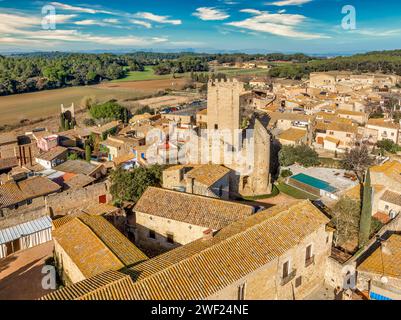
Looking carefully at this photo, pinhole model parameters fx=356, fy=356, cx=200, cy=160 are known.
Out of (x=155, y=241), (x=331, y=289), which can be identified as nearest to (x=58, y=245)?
(x=155, y=241)

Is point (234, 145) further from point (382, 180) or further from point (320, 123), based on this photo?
point (320, 123)

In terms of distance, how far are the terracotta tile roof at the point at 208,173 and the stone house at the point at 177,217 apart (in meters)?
3.40

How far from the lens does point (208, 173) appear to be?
22.7 metres

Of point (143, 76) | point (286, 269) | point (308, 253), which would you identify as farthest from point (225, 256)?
point (143, 76)

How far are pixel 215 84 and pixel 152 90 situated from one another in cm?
5663

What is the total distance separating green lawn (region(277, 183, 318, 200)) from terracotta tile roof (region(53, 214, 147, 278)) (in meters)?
15.0

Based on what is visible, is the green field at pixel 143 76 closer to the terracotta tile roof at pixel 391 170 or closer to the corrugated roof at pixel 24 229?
the terracotta tile roof at pixel 391 170

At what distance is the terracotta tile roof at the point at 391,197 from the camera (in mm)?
22062

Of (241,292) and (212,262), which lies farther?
(241,292)

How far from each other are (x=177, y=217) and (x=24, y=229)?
9113 mm

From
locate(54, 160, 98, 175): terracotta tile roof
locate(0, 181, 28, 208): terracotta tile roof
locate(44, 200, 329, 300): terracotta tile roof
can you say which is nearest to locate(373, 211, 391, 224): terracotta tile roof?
locate(44, 200, 329, 300): terracotta tile roof

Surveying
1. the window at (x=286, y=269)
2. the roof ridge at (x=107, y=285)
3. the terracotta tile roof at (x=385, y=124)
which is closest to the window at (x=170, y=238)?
the window at (x=286, y=269)

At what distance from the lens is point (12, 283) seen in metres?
16.0

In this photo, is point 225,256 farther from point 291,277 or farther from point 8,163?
point 8,163
